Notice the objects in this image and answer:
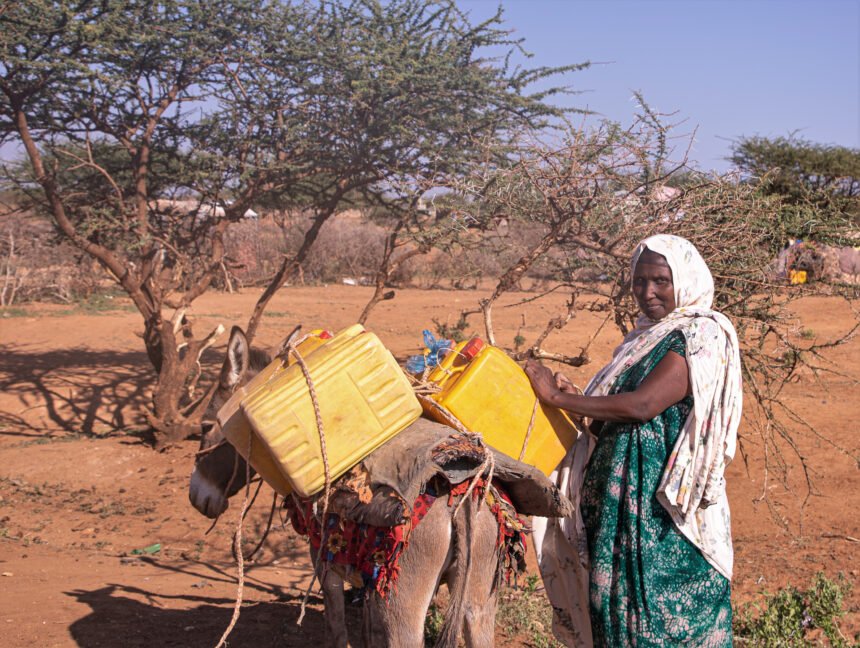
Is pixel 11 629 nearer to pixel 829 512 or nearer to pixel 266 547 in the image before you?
pixel 266 547

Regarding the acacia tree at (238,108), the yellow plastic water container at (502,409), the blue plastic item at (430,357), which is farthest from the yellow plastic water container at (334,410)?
the acacia tree at (238,108)

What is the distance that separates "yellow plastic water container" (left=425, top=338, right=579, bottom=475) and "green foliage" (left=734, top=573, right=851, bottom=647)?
194cm

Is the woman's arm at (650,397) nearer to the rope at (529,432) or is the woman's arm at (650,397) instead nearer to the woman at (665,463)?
the woman at (665,463)

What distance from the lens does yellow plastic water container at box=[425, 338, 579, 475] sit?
2.62 metres

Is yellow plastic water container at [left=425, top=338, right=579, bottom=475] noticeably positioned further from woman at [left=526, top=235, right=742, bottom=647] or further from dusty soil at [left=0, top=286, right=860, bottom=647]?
dusty soil at [left=0, top=286, right=860, bottom=647]

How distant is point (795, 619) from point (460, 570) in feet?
7.90

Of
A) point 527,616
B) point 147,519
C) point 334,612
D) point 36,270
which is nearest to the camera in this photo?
point 334,612

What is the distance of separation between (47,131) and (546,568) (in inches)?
337

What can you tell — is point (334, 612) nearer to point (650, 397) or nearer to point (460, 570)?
point (460, 570)

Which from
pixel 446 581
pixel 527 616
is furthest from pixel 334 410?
pixel 527 616

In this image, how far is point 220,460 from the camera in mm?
3301

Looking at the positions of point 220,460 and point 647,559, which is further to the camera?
point 220,460

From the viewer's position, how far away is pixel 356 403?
2484mm

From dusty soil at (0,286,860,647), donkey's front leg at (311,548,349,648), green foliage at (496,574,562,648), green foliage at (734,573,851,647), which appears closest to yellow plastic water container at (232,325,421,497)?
donkey's front leg at (311,548,349,648)
